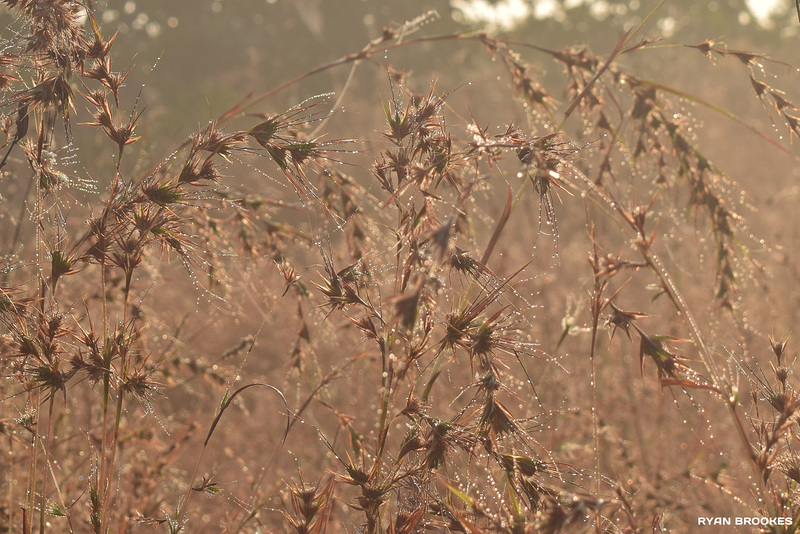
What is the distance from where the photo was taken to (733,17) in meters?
19.2

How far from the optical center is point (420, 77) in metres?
16.5

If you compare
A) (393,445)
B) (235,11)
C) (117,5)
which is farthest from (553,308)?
(235,11)

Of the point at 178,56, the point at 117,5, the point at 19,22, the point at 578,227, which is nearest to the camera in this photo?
the point at 19,22

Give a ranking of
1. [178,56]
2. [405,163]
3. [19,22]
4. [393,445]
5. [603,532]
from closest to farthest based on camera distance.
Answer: [603,532] < [405,163] < [19,22] < [393,445] < [178,56]

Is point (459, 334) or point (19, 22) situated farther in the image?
point (19, 22)

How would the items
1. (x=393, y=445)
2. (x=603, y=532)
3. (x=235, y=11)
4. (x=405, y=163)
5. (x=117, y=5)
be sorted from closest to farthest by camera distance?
(x=603, y=532)
(x=405, y=163)
(x=393, y=445)
(x=117, y=5)
(x=235, y=11)

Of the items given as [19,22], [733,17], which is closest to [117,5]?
[19,22]

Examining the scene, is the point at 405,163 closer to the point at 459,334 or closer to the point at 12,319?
the point at 459,334

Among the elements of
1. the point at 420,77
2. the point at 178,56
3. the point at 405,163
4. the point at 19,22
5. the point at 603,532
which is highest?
the point at 420,77

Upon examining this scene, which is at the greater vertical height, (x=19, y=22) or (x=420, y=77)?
(x=420, y=77)

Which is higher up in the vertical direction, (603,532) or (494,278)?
(494,278)

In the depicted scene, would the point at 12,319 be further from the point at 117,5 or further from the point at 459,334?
the point at 117,5

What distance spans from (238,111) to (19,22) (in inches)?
20.8

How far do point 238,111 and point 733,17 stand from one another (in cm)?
2177
